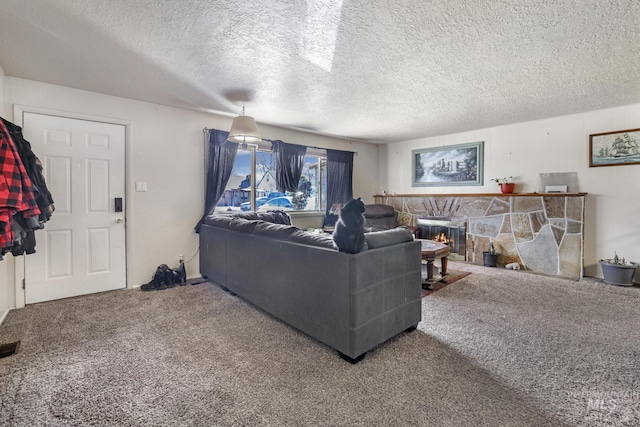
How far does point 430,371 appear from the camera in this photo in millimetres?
1849

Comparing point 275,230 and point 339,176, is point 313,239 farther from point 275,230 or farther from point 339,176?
point 339,176

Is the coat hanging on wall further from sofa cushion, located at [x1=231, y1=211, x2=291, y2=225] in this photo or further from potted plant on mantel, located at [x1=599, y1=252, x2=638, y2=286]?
potted plant on mantel, located at [x1=599, y1=252, x2=638, y2=286]

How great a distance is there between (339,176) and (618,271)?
14.2 ft

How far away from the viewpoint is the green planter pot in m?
3.62

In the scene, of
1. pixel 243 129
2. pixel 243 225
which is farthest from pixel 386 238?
pixel 243 129

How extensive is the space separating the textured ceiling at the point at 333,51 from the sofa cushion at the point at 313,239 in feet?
4.89

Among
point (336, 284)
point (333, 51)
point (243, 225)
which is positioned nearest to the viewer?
point (336, 284)

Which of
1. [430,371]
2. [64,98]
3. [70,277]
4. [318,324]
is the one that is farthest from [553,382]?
[64,98]

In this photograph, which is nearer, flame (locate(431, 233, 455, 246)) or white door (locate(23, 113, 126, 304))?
white door (locate(23, 113, 126, 304))

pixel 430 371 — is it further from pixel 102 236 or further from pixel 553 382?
pixel 102 236

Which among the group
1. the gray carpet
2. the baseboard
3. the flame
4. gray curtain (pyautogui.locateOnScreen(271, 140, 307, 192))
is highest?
gray curtain (pyautogui.locateOnScreen(271, 140, 307, 192))

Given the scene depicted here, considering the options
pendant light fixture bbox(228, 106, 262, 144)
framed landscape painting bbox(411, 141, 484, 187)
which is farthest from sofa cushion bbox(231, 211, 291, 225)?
framed landscape painting bbox(411, 141, 484, 187)

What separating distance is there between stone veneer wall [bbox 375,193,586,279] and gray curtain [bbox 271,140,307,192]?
2.69m

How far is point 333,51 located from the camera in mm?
2359
